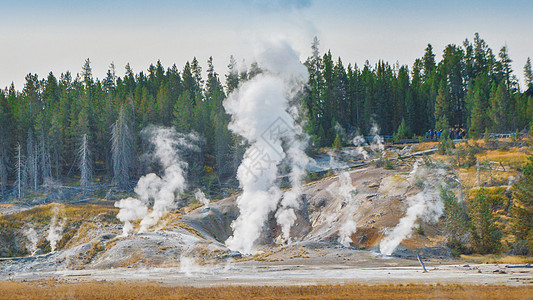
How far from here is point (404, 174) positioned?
62531 millimetres

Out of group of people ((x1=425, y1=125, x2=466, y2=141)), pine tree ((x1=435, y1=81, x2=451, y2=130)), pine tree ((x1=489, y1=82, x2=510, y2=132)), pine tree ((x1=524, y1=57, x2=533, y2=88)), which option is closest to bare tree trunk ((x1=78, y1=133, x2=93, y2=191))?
group of people ((x1=425, y1=125, x2=466, y2=141))

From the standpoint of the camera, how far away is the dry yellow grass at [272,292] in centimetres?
2419

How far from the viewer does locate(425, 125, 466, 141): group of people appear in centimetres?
9119

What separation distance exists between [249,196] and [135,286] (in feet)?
102

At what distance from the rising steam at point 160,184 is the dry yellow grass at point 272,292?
26675mm

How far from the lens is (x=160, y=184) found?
7894 cm

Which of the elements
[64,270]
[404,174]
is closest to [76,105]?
[64,270]

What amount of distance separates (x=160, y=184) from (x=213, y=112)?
19220 mm

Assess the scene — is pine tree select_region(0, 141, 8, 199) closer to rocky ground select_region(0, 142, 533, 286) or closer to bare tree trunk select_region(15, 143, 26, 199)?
bare tree trunk select_region(15, 143, 26, 199)

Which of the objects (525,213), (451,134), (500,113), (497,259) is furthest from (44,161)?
(500,113)

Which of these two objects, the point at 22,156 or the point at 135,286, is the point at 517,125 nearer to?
the point at 135,286

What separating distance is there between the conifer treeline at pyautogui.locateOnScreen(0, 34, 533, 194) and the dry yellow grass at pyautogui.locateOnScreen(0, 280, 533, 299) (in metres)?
40.3

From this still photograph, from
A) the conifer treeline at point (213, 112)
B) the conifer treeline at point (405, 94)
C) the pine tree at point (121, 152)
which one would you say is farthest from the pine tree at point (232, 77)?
the pine tree at point (121, 152)

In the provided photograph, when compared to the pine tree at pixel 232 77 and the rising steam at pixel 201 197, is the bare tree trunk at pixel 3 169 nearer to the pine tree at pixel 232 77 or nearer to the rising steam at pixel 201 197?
the rising steam at pixel 201 197
